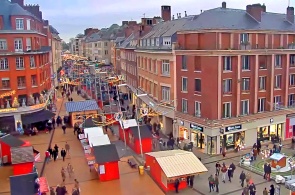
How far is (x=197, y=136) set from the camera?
37.5m

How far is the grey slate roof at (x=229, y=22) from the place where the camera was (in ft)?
117

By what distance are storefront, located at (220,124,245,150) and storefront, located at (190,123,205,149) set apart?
2.15 meters

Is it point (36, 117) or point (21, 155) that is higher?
point (36, 117)

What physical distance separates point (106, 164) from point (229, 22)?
20.1 metres

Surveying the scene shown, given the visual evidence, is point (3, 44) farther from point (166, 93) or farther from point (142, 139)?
point (142, 139)

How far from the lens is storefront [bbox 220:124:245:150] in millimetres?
35656

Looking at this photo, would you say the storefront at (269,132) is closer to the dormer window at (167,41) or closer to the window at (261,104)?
the window at (261,104)

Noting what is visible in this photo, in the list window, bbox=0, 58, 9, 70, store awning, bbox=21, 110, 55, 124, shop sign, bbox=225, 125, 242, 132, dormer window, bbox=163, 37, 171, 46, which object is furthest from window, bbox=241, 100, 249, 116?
window, bbox=0, 58, 9, 70

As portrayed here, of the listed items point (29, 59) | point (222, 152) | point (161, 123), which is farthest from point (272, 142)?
point (29, 59)

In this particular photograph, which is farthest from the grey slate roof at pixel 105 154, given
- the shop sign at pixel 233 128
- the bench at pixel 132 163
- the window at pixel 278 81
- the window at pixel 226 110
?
the window at pixel 278 81

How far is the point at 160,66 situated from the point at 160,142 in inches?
432

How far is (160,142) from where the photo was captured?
3856 centimetres

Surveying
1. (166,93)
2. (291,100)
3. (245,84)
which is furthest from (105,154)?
(291,100)

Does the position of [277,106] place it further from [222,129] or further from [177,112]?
[177,112]
